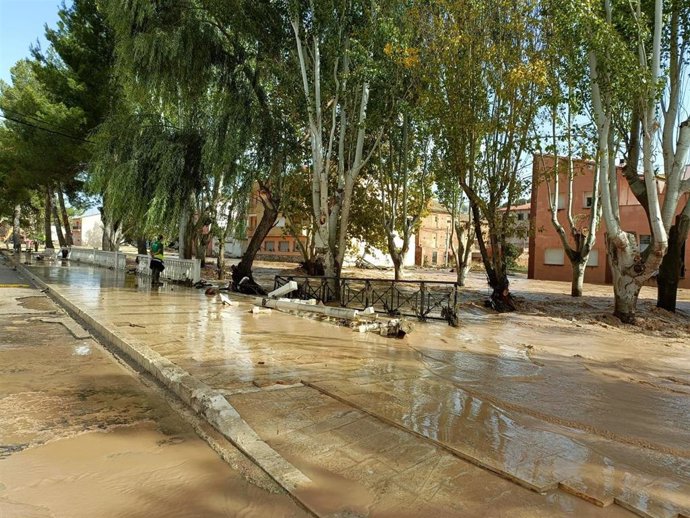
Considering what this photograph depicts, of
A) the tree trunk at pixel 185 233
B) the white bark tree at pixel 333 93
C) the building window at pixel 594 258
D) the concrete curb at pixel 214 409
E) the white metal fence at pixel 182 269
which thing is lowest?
the concrete curb at pixel 214 409

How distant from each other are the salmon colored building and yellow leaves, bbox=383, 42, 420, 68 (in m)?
15.5

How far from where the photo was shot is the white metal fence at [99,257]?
23812 mm

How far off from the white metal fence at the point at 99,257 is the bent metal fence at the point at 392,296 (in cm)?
1316

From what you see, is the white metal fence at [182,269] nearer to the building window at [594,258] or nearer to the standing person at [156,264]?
the standing person at [156,264]

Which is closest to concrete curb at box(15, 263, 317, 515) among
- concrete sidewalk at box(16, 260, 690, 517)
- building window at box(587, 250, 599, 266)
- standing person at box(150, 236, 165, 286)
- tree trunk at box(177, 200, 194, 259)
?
concrete sidewalk at box(16, 260, 690, 517)

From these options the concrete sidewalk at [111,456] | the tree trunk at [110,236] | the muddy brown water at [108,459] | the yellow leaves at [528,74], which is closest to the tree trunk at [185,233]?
the tree trunk at [110,236]

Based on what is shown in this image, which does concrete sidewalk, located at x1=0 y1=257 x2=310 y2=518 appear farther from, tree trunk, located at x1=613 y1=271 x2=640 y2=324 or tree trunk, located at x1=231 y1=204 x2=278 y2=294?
tree trunk, located at x1=613 y1=271 x2=640 y2=324

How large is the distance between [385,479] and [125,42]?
17096 mm

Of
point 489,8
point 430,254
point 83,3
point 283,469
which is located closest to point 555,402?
point 283,469

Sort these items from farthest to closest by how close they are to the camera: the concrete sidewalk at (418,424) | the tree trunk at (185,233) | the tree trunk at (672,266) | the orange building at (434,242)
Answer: the orange building at (434,242)
the tree trunk at (185,233)
the tree trunk at (672,266)
the concrete sidewalk at (418,424)

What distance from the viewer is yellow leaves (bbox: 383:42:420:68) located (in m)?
12.2

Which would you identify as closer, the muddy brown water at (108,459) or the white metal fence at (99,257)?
the muddy brown water at (108,459)

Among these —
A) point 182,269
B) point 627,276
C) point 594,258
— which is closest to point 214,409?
point 627,276

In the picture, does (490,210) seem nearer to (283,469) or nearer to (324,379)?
(324,379)
